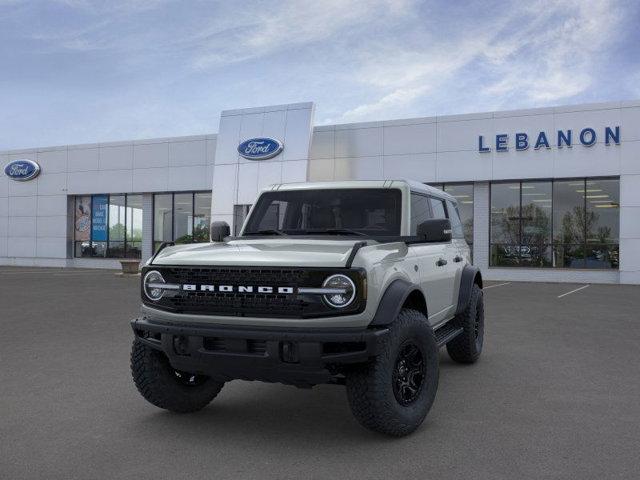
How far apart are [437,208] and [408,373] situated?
224 centimetres

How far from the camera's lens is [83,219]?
30.4 metres

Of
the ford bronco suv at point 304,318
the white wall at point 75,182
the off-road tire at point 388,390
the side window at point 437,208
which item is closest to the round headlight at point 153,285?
the ford bronco suv at point 304,318

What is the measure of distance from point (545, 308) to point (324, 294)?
33.1 ft

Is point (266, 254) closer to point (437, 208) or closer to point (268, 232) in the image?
point (268, 232)

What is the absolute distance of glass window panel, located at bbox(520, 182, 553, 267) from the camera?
22.3 meters

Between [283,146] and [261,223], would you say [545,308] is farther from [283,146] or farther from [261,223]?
[283,146]

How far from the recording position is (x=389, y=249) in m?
4.38

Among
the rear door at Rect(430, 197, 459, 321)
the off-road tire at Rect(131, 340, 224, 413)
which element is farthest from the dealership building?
the off-road tire at Rect(131, 340, 224, 413)

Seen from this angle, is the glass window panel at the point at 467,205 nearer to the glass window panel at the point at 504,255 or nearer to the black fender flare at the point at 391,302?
the glass window panel at the point at 504,255

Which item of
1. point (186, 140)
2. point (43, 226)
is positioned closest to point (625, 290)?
point (186, 140)

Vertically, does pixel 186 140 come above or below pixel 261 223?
above

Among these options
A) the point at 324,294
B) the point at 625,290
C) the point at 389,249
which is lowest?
the point at 625,290

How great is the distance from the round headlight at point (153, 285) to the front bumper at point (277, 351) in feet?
1.15

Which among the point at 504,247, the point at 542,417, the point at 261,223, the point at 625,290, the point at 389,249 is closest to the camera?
the point at 389,249
